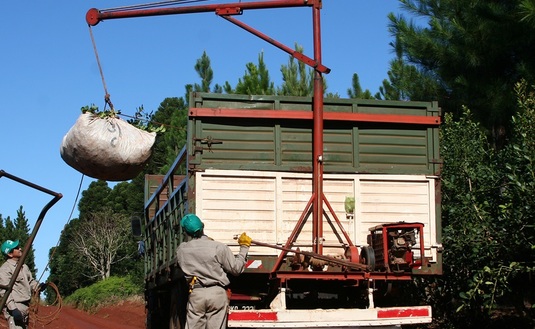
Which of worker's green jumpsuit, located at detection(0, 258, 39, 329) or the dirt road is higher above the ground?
worker's green jumpsuit, located at detection(0, 258, 39, 329)

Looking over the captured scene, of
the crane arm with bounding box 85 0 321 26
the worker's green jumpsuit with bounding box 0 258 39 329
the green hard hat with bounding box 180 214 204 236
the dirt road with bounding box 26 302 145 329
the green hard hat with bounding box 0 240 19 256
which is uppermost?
the crane arm with bounding box 85 0 321 26

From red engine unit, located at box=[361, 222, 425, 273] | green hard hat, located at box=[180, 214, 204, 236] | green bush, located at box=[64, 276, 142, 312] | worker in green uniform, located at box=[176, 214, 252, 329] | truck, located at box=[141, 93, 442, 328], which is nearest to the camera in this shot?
worker in green uniform, located at box=[176, 214, 252, 329]

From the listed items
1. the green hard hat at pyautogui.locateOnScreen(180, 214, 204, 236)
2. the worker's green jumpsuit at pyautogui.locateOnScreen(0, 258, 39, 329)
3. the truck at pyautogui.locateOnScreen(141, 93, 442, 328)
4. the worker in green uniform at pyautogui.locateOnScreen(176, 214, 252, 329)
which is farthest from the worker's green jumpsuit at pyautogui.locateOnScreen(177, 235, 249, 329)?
the worker's green jumpsuit at pyautogui.locateOnScreen(0, 258, 39, 329)

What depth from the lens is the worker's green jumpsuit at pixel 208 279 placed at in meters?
7.35

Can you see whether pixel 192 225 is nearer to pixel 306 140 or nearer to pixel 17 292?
pixel 306 140

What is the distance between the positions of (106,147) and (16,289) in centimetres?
175

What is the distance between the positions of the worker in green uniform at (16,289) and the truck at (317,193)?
1689 mm

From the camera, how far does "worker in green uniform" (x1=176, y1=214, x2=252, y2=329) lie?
735cm

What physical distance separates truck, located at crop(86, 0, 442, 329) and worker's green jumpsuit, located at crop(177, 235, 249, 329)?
1.43m

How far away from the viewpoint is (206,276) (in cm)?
742

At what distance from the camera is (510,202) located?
10.9 metres

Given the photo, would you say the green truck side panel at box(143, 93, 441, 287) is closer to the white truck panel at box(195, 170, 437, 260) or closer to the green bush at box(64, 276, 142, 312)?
the white truck panel at box(195, 170, 437, 260)

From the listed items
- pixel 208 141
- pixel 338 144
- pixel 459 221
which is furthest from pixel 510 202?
pixel 208 141

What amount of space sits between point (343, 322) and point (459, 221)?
4.38m
